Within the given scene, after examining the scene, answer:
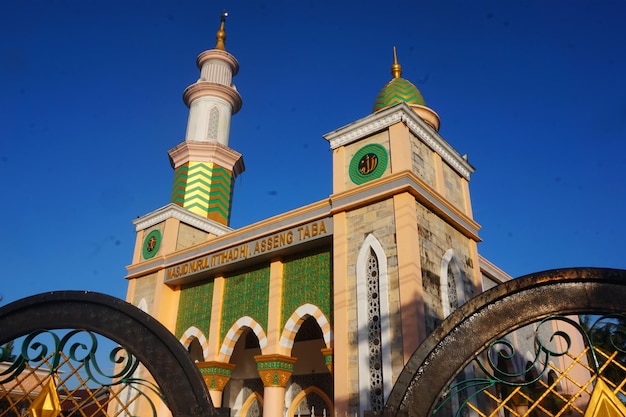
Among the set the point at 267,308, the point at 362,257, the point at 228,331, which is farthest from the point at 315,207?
the point at 228,331

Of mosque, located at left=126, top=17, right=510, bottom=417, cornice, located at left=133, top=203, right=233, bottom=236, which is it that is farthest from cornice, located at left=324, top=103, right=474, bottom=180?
cornice, located at left=133, top=203, right=233, bottom=236

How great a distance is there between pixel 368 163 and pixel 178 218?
20.8ft

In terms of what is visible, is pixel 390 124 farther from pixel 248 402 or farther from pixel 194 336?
pixel 248 402

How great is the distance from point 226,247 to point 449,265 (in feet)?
16.7

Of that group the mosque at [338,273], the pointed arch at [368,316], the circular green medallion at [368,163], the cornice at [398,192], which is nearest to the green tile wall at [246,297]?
the mosque at [338,273]

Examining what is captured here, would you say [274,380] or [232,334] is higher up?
[232,334]

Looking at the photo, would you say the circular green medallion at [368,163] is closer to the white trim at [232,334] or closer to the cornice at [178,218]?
the white trim at [232,334]

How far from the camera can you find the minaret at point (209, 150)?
15.2m

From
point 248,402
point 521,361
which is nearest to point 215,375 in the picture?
point 248,402

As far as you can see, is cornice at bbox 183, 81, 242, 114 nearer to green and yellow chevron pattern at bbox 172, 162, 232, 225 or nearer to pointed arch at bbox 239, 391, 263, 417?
green and yellow chevron pattern at bbox 172, 162, 232, 225

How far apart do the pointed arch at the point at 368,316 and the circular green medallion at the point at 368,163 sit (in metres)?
1.23

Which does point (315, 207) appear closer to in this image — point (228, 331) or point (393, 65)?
point (228, 331)

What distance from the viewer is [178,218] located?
533 inches

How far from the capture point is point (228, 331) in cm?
1107
